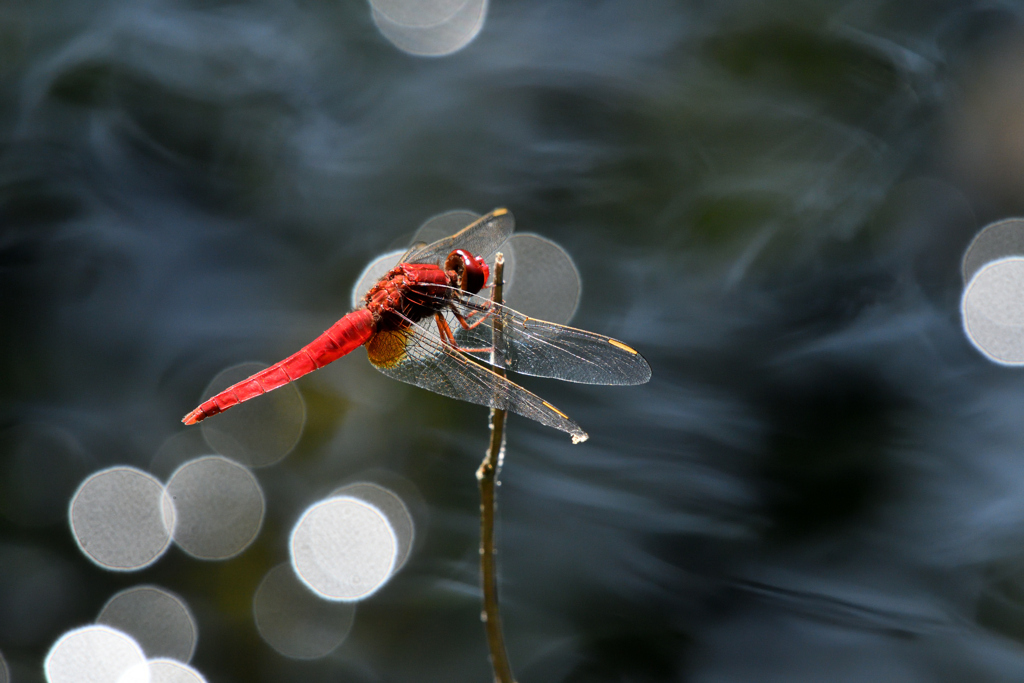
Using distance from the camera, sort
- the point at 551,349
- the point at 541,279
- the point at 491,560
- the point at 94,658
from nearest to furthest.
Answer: the point at 491,560
the point at 551,349
the point at 94,658
the point at 541,279

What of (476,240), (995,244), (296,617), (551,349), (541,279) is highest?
(995,244)

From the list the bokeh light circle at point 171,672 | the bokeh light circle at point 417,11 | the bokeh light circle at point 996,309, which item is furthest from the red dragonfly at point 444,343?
the bokeh light circle at point 417,11

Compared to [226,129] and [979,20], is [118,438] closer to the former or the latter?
[226,129]

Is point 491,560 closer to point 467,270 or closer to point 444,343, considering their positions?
point 444,343

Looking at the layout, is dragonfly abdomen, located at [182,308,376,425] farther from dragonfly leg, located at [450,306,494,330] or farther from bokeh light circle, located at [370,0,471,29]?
bokeh light circle, located at [370,0,471,29]

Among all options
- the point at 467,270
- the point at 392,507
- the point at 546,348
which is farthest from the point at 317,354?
the point at 392,507

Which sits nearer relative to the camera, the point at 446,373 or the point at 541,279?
the point at 446,373
